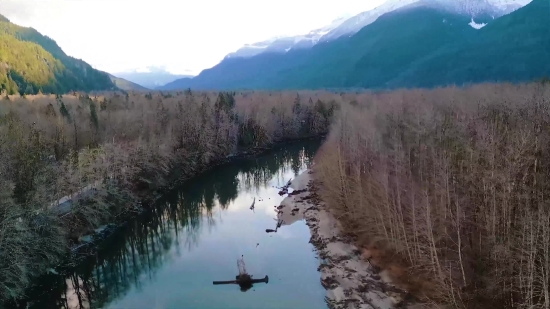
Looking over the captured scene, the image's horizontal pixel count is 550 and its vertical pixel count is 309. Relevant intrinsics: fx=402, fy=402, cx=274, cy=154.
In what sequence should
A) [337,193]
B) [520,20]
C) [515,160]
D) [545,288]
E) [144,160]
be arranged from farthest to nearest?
[520,20] < [144,160] < [337,193] < [515,160] < [545,288]

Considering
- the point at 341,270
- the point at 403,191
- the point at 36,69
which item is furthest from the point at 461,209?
the point at 36,69

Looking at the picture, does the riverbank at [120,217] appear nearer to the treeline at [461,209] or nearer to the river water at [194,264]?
the river water at [194,264]

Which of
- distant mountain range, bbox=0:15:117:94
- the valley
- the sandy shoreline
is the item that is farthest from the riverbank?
distant mountain range, bbox=0:15:117:94

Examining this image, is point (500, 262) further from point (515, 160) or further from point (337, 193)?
point (337, 193)

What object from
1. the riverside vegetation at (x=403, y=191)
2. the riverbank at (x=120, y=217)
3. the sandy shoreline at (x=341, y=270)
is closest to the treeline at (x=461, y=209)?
the riverside vegetation at (x=403, y=191)

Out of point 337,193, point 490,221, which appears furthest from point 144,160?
point 490,221

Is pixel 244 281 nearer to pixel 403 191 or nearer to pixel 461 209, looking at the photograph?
pixel 403 191
